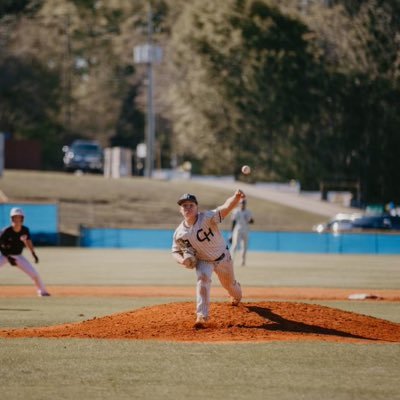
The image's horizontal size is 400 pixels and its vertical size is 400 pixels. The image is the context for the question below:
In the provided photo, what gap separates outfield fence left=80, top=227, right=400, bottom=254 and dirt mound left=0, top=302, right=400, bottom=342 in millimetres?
29424

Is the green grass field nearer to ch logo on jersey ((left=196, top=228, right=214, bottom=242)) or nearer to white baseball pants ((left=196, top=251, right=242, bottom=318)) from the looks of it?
white baseball pants ((left=196, top=251, right=242, bottom=318))

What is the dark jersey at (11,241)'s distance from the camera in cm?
1959

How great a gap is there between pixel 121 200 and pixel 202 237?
43.1 meters

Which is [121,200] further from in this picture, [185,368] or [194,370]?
[194,370]

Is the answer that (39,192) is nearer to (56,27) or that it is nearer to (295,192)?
(295,192)

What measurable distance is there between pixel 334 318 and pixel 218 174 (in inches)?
2266

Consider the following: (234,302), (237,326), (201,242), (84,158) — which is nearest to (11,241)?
(234,302)

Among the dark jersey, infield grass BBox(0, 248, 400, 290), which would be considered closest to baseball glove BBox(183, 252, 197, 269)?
the dark jersey

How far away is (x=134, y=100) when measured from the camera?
81062 millimetres

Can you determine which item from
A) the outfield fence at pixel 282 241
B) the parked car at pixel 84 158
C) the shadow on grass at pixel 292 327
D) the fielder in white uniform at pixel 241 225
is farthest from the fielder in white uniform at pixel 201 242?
the parked car at pixel 84 158

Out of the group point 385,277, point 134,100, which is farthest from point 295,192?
point 385,277

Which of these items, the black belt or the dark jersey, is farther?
the dark jersey

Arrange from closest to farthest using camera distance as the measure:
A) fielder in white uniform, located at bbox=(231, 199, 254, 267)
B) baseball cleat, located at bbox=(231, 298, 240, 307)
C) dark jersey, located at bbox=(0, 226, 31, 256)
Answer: baseball cleat, located at bbox=(231, 298, 240, 307) → dark jersey, located at bbox=(0, 226, 31, 256) → fielder in white uniform, located at bbox=(231, 199, 254, 267)

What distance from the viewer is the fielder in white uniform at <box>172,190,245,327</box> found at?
1294cm
